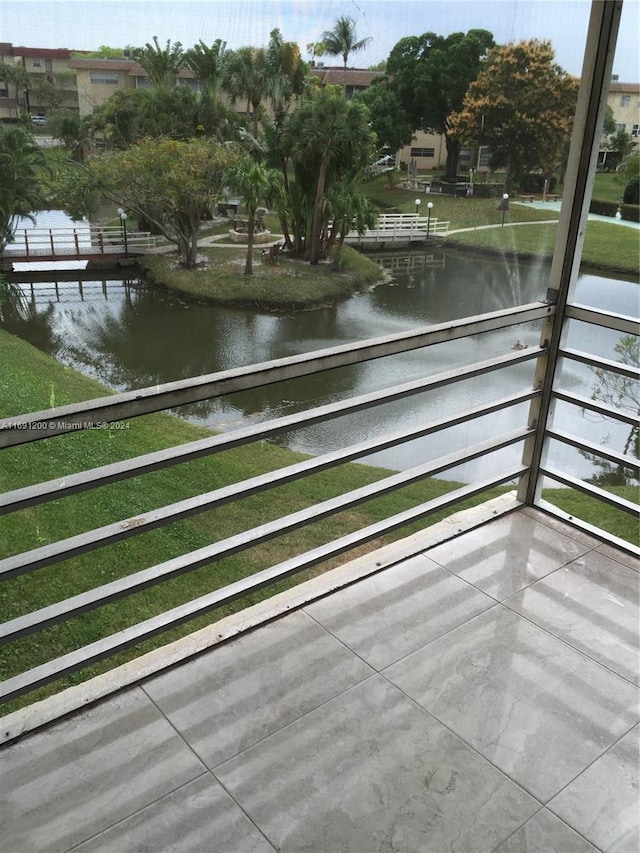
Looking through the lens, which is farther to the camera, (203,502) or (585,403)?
(585,403)

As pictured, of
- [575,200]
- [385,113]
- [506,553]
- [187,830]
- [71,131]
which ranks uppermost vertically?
[385,113]

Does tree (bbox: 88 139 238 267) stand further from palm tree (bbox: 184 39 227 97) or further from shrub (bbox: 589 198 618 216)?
shrub (bbox: 589 198 618 216)

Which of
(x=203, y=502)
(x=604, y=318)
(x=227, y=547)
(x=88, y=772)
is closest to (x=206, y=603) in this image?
(x=227, y=547)

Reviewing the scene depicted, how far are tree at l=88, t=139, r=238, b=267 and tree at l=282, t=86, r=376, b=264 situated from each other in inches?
7.3

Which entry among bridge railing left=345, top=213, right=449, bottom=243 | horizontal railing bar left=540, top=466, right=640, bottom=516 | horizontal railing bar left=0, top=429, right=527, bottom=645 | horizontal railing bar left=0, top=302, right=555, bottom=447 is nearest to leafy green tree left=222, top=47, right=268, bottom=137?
bridge railing left=345, top=213, right=449, bottom=243

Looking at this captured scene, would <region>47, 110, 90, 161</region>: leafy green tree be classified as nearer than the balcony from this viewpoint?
Yes

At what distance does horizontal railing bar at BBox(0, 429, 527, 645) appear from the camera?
189cm

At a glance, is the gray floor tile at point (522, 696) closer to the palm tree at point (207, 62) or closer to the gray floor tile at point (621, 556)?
the gray floor tile at point (621, 556)

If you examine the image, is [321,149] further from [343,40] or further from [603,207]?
[603,207]

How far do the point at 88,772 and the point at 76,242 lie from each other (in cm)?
132

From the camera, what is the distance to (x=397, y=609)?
247 cm

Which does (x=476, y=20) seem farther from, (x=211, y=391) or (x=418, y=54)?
(x=211, y=391)

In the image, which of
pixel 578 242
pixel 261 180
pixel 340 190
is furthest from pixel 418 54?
pixel 578 242

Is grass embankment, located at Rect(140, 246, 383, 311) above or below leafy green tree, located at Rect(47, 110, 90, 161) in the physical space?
below
